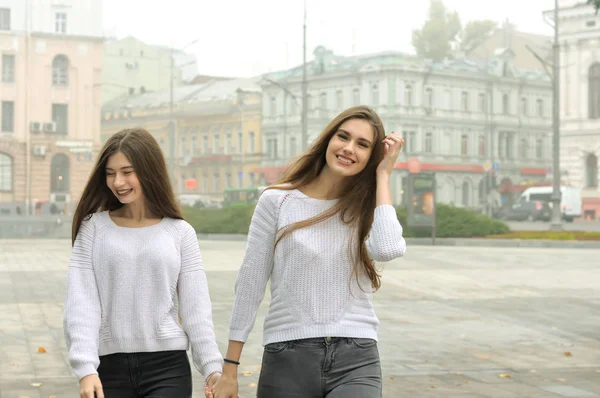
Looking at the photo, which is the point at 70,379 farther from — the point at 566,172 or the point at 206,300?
the point at 566,172

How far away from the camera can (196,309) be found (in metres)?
Result: 4.04

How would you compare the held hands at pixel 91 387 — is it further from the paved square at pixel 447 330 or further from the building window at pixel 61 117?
the building window at pixel 61 117

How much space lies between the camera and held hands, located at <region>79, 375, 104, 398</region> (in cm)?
373

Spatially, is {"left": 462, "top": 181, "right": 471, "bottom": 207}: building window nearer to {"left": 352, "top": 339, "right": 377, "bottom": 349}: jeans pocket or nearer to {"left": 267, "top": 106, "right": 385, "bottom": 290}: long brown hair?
{"left": 267, "top": 106, "right": 385, "bottom": 290}: long brown hair

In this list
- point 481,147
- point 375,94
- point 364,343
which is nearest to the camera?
point 364,343

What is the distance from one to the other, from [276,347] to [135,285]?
0.52 metres

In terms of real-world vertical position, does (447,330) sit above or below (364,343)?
below

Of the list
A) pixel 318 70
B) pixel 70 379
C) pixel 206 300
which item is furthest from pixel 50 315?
pixel 318 70

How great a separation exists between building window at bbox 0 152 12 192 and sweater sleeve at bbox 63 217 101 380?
196 feet

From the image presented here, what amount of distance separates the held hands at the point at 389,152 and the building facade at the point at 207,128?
239 ft

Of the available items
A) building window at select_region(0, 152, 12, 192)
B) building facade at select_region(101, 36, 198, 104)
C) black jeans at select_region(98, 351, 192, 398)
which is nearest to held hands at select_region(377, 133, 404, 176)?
black jeans at select_region(98, 351, 192, 398)

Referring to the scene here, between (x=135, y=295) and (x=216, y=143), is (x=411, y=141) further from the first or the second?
(x=135, y=295)

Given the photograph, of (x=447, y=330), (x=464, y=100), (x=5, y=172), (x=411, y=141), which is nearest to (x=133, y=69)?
(x=411, y=141)

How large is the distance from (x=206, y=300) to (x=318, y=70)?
2912 inches
